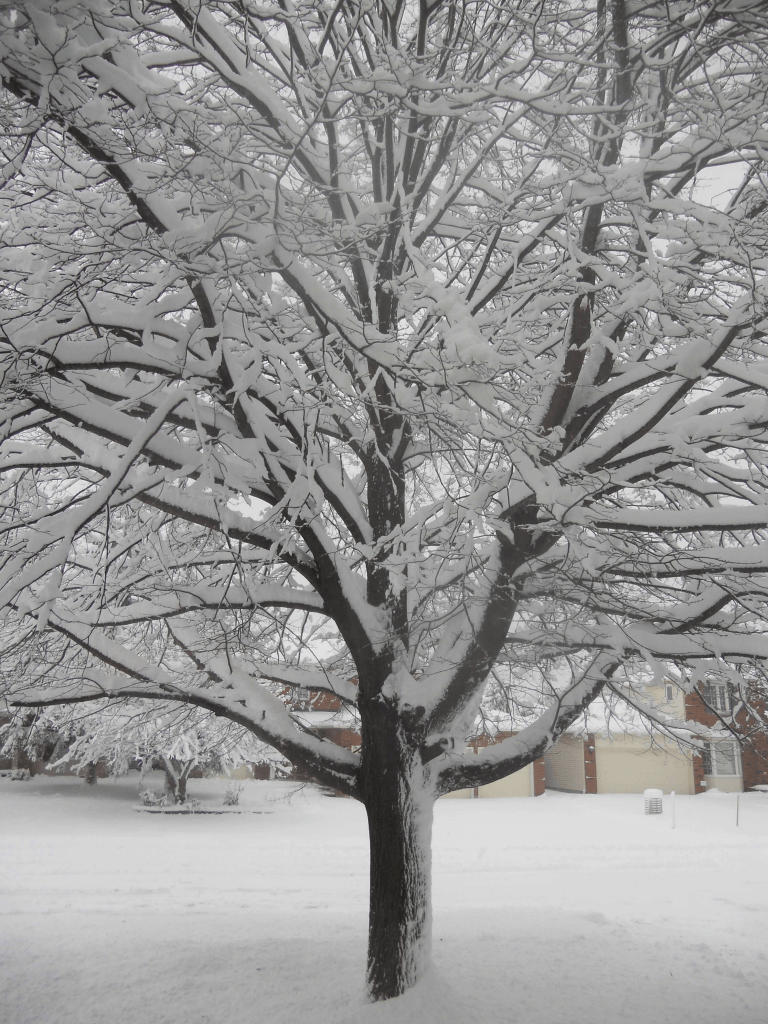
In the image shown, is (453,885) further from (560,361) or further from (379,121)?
(379,121)

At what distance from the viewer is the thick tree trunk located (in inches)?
201

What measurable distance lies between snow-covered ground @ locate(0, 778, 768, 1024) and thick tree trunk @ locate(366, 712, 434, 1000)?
0.23 meters

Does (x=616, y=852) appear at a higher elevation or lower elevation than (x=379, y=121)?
lower

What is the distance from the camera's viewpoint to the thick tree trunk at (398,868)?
510 centimetres

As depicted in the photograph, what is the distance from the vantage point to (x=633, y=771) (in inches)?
1030

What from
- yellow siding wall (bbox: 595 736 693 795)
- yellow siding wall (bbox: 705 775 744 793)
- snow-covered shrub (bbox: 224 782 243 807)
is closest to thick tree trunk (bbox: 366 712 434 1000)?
snow-covered shrub (bbox: 224 782 243 807)

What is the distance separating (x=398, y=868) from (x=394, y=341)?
153 inches

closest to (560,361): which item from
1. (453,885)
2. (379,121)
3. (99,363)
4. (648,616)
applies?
(648,616)

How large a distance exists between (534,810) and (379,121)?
21727 millimetres

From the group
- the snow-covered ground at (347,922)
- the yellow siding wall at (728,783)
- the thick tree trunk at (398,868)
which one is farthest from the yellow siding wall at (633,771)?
the thick tree trunk at (398,868)

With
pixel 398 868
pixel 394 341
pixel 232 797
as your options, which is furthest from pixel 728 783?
pixel 394 341

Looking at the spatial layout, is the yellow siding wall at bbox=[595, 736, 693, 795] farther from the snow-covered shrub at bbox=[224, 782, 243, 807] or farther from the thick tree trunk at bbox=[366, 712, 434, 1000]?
the thick tree trunk at bbox=[366, 712, 434, 1000]

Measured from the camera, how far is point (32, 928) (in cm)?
807

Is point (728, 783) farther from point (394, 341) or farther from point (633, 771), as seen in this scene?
point (394, 341)
